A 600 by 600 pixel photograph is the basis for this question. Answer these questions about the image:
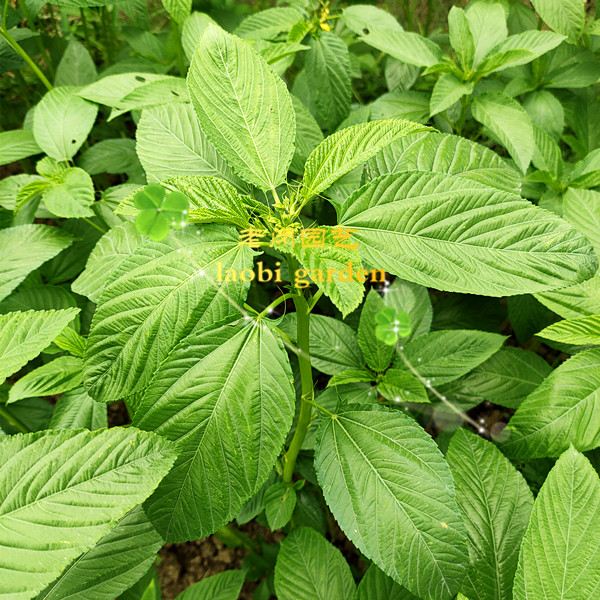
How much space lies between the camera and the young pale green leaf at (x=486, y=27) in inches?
52.4

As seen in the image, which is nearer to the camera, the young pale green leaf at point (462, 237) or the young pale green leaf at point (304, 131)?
the young pale green leaf at point (462, 237)

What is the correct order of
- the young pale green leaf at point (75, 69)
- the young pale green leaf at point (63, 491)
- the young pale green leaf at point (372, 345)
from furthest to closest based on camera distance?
the young pale green leaf at point (75, 69) < the young pale green leaf at point (372, 345) < the young pale green leaf at point (63, 491)

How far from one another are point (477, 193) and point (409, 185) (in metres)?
0.10

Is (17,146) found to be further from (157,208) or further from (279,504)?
(279,504)

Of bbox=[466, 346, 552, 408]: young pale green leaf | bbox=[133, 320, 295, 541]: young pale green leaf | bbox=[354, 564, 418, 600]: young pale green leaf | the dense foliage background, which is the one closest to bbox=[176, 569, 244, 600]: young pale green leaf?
the dense foliage background

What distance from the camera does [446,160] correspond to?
39.2 inches

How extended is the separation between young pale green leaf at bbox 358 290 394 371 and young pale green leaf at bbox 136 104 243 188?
42 cm

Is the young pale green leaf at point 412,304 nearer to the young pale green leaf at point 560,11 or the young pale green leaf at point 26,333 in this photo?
the young pale green leaf at point 26,333

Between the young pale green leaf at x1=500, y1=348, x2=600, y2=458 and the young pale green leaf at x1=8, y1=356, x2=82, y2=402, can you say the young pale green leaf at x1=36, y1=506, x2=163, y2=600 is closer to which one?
the young pale green leaf at x1=8, y1=356, x2=82, y2=402

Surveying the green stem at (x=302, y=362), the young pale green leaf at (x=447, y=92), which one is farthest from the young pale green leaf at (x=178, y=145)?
the young pale green leaf at (x=447, y=92)

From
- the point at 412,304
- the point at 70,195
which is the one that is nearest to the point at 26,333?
the point at 70,195

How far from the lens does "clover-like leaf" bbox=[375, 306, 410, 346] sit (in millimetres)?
958

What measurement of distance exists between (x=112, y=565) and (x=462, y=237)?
852 mm

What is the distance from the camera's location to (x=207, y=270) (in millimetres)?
685
